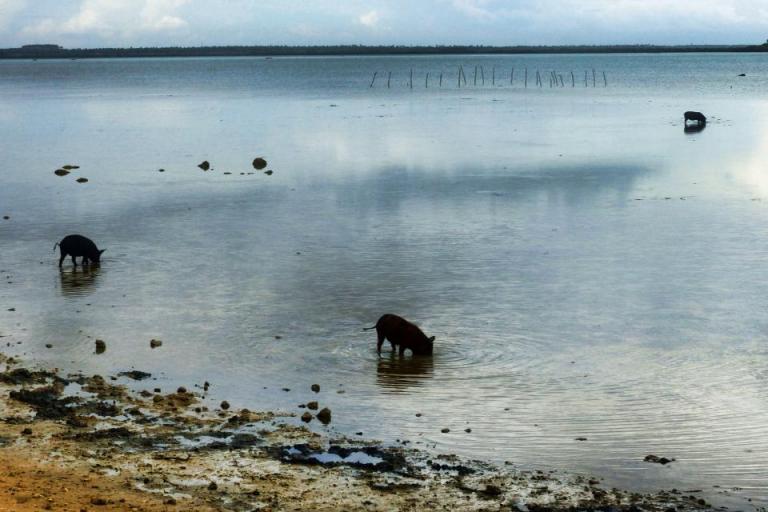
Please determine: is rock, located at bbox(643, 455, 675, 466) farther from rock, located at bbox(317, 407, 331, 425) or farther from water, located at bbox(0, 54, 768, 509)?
rock, located at bbox(317, 407, 331, 425)

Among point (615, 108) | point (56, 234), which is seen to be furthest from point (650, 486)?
point (615, 108)

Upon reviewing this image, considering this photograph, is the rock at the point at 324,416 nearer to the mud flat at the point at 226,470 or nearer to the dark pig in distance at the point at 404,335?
the mud flat at the point at 226,470

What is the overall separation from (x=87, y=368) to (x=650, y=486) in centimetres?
774

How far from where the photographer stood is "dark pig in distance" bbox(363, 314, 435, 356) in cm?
1500

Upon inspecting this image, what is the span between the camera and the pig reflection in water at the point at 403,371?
14.1 meters

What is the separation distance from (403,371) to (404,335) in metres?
0.65

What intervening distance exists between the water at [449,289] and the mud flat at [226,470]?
65 centimetres

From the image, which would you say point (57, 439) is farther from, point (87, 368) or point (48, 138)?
point (48, 138)

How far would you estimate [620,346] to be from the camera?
15.9m

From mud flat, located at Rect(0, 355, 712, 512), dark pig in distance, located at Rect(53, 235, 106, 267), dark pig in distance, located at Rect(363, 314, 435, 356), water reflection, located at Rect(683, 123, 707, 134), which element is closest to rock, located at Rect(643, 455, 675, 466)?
mud flat, located at Rect(0, 355, 712, 512)

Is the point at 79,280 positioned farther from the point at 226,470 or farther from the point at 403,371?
the point at 226,470

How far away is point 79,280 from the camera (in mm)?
20172

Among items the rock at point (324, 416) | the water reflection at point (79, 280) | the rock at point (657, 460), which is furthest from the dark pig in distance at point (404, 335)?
the water reflection at point (79, 280)

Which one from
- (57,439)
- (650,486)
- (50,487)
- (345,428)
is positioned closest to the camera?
(50,487)
